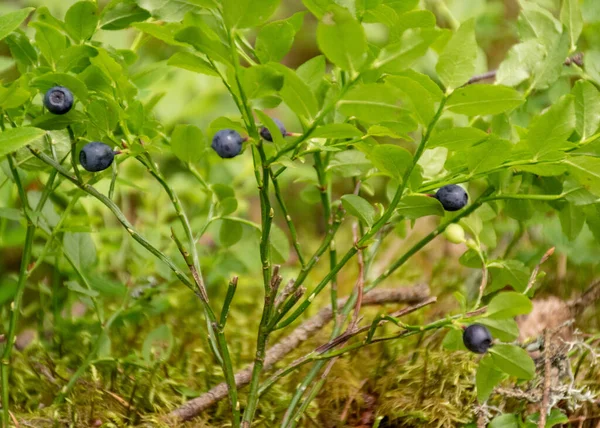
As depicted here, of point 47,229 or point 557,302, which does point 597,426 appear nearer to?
point 557,302

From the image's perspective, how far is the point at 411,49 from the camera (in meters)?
0.67

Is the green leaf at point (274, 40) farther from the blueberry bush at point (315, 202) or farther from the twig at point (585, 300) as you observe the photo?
the twig at point (585, 300)

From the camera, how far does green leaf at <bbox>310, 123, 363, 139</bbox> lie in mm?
718

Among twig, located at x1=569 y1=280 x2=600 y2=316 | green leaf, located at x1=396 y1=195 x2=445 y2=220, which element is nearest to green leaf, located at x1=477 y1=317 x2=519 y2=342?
green leaf, located at x1=396 y1=195 x2=445 y2=220

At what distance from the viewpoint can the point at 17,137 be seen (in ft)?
2.43

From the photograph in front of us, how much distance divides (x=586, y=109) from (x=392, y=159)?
0.93 ft

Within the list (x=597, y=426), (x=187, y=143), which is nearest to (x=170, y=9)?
(x=187, y=143)

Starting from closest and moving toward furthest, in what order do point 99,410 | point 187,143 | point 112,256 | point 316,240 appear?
point 187,143 < point 99,410 < point 112,256 < point 316,240

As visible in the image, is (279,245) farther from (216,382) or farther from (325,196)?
(216,382)

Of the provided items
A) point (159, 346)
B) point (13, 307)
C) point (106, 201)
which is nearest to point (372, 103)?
point (106, 201)

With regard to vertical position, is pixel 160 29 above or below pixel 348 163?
above

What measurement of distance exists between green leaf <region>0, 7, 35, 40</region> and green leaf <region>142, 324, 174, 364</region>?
60 cm

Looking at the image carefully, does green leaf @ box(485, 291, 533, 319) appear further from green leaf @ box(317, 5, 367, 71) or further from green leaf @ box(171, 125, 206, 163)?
green leaf @ box(171, 125, 206, 163)

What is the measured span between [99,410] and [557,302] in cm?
101
